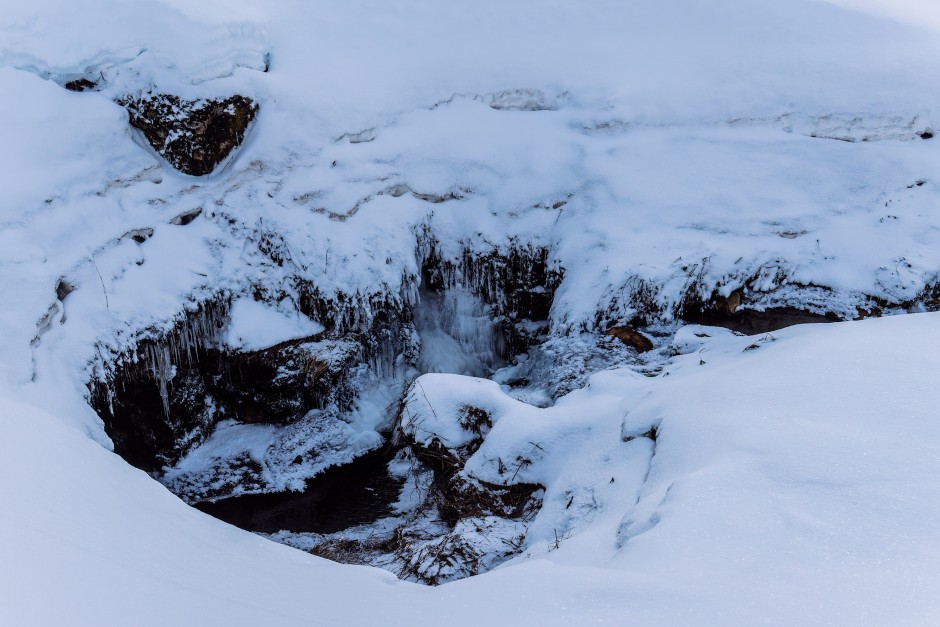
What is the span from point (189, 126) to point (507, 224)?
3.66 meters

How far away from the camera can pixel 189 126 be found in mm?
7617

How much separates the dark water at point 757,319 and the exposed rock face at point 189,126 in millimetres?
5408

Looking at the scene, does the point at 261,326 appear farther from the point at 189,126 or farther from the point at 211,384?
the point at 189,126

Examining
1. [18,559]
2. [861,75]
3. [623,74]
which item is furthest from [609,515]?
[861,75]

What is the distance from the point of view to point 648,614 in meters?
2.53

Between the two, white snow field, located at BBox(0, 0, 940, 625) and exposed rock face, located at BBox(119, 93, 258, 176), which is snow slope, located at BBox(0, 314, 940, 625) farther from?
exposed rock face, located at BBox(119, 93, 258, 176)

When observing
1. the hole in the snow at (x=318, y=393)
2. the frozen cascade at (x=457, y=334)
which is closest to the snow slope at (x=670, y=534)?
the hole in the snow at (x=318, y=393)

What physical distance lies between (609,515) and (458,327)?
4143 millimetres

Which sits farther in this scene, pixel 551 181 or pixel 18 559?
pixel 551 181

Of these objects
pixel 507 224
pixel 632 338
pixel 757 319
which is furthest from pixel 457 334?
pixel 757 319

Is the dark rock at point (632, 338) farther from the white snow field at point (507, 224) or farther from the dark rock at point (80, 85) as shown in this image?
the dark rock at point (80, 85)

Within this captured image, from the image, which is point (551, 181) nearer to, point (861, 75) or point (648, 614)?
point (861, 75)

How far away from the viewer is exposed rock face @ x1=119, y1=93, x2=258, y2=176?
755 cm

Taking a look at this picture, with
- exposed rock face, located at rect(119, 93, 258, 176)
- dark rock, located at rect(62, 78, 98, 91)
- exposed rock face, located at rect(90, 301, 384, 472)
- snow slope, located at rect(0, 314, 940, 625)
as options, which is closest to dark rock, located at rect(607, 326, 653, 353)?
snow slope, located at rect(0, 314, 940, 625)
